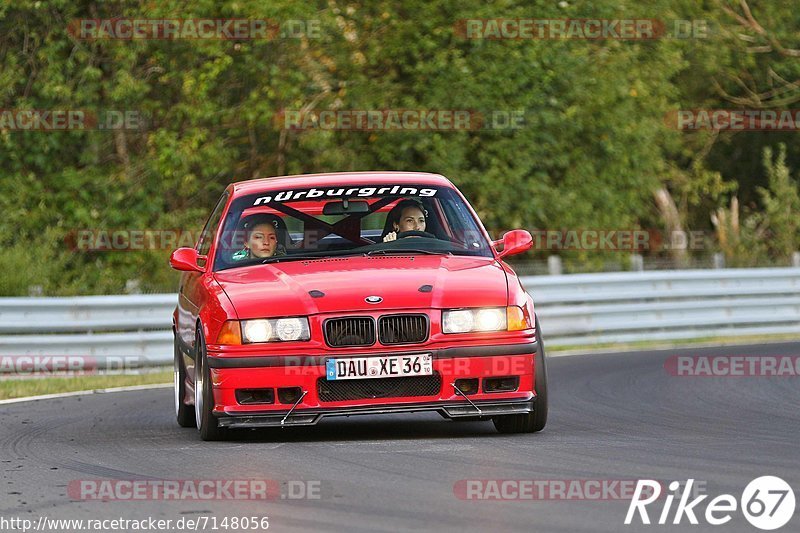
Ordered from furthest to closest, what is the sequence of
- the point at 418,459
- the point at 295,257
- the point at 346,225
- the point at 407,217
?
the point at 407,217 → the point at 346,225 → the point at 295,257 → the point at 418,459

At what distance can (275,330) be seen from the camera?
9117 mm

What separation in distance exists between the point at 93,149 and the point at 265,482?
18.7 m

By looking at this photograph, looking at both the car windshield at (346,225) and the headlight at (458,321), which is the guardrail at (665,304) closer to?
the car windshield at (346,225)

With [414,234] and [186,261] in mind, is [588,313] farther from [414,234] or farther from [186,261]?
[186,261]

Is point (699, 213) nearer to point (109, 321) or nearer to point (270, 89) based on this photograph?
point (270, 89)

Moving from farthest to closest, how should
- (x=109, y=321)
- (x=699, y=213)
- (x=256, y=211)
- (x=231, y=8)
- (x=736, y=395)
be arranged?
(x=699, y=213) → (x=231, y=8) → (x=109, y=321) → (x=736, y=395) → (x=256, y=211)

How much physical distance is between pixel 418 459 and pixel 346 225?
8.43 ft

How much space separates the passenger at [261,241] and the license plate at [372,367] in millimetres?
1389

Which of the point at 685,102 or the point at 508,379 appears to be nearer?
the point at 508,379

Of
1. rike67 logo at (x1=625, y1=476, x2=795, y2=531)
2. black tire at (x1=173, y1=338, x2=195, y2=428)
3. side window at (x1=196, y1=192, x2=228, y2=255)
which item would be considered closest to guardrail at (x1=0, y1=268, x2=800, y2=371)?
side window at (x1=196, y1=192, x2=228, y2=255)

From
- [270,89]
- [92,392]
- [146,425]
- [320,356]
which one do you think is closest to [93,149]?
[270,89]

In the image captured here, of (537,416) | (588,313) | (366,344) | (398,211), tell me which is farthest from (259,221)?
(588,313)

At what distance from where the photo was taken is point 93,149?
2562cm

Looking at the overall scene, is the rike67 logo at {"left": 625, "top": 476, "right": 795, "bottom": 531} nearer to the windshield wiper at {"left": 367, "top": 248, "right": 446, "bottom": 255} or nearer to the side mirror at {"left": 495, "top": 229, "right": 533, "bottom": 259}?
the windshield wiper at {"left": 367, "top": 248, "right": 446, "bottom": 255}
